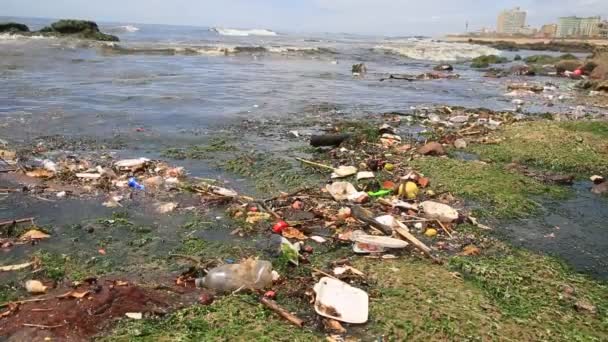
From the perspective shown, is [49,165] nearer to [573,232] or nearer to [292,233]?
[292,233]

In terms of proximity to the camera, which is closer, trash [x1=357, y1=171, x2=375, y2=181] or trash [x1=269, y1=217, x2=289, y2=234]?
trash [x1=269, y1=217, x2=289, y2=234]

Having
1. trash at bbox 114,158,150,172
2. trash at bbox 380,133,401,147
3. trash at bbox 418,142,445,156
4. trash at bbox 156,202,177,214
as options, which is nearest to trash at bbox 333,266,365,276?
trash at bbox 156,202,177,214

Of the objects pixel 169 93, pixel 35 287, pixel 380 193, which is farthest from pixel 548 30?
pixel 35 287

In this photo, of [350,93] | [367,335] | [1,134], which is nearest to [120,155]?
[1,134]

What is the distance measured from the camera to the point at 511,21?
16788 cm

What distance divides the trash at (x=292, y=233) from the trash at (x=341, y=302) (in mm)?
925

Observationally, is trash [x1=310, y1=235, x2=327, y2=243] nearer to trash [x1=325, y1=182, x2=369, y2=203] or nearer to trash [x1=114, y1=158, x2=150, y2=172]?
trash [x1=325, y1=182, x2=369, y2=203]

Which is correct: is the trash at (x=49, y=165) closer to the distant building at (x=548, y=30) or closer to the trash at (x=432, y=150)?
the trash at (x=432, y=150)

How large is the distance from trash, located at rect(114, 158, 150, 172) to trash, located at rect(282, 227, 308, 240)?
257cm

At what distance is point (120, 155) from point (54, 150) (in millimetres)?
970

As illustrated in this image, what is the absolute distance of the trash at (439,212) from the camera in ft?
15.0

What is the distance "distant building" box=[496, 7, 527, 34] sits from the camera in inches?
6535

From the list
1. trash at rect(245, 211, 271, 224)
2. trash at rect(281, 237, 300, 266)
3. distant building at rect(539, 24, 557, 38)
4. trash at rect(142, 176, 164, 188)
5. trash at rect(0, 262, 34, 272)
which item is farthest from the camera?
distant building at rect(539, 24, 557, 38)

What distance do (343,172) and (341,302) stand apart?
3015mm
